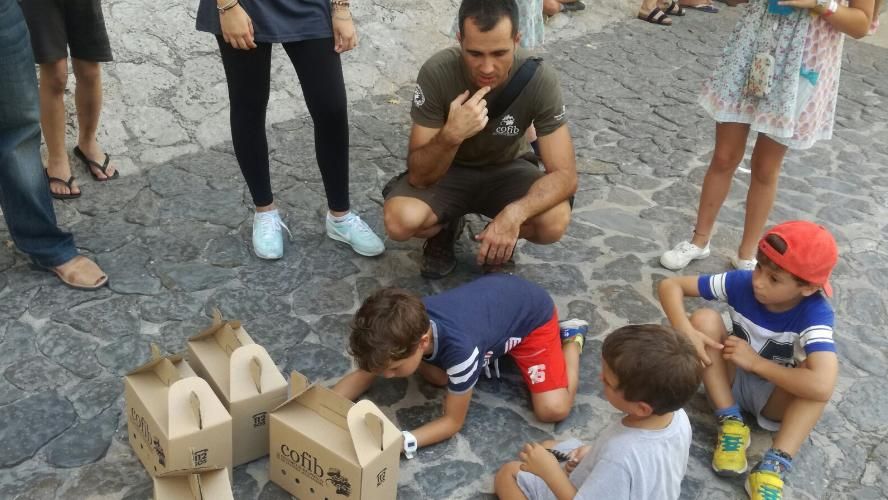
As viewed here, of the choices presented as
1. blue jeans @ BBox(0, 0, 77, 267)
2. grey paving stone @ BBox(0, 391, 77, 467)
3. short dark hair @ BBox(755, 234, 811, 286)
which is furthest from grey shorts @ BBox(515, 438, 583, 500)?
blue jeans @ BBox(0, 0, 77, 267)

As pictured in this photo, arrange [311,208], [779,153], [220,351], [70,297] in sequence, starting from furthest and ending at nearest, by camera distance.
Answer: [311,208], [779,153], [70,297], [220,351]

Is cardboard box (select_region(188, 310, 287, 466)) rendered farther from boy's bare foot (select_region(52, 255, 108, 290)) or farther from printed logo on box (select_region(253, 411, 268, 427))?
boy's bare foot (select_region(52, 255, 108, 290))

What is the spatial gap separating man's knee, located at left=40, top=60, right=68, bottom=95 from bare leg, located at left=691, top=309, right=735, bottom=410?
116 inches

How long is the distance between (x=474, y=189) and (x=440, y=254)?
0.34 m

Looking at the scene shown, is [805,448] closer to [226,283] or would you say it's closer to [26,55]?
[226,283]

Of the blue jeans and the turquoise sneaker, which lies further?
the turquoise sneaker

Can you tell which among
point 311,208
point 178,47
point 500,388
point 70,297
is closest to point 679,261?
point 500,388

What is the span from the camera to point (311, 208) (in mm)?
4105

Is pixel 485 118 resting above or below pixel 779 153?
above

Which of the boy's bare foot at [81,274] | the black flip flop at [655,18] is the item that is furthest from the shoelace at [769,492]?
the black flip flop at [655,18]

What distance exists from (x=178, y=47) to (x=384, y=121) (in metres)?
1.40

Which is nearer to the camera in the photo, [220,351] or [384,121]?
[220,351]

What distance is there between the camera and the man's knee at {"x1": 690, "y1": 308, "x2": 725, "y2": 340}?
2.92 metres

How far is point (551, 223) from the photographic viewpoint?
3.39 m
